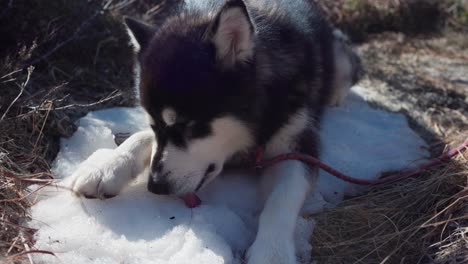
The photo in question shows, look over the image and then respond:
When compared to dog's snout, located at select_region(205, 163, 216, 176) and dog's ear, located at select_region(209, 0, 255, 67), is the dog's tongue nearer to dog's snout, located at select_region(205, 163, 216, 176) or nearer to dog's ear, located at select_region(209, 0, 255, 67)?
dog's snout, located at select_region(205, 163, 216, 176)

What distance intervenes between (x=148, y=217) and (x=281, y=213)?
65 cm

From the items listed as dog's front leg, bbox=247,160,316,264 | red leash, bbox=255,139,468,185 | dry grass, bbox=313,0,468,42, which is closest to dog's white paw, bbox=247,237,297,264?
dog's front leg, bbox=247,160,316,264

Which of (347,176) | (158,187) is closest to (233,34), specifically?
(158,187)

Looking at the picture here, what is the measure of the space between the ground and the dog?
12.0 inches

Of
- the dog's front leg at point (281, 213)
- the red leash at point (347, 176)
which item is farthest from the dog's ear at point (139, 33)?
the dog's front leg at point (281, 213)

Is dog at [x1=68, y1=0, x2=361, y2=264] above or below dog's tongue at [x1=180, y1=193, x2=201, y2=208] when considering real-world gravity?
above

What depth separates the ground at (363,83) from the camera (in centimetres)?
258

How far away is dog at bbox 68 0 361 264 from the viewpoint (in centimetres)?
246

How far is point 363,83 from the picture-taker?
4875mm

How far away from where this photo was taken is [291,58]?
2965mm

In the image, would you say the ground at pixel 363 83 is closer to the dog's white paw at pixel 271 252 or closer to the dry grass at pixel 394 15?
the dry grass at pixel 394 15

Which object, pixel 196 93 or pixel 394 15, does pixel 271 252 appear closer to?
pixel 196 93

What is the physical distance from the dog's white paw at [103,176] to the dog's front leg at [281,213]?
2.43ft

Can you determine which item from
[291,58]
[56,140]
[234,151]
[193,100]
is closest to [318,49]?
[291,58]
